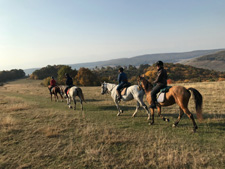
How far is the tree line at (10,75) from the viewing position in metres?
76.6

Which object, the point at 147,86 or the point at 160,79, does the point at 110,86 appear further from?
the point at 160,79

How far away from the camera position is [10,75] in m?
80.5

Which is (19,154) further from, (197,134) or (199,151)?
(197,134)

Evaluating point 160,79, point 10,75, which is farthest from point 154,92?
point 10,75

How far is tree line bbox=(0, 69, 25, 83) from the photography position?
7655 centimetres

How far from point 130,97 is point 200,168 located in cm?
584

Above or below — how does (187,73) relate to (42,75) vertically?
below

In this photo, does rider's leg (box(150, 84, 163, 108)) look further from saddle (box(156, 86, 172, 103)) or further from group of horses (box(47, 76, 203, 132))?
group of horses (box(47, 76, 203, 132))

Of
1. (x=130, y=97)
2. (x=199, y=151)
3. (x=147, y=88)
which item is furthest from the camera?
(x=130, y=97)

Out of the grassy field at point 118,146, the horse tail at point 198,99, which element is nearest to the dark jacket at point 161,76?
the horse tail at point 198,99

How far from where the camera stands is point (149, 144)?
5477 mm

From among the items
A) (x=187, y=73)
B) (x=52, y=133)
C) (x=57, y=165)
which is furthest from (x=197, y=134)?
(x=187, y=73)

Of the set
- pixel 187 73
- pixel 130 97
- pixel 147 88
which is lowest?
pixel 187 73

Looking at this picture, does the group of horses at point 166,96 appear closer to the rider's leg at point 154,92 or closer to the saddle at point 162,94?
the saddle at point 162,94
